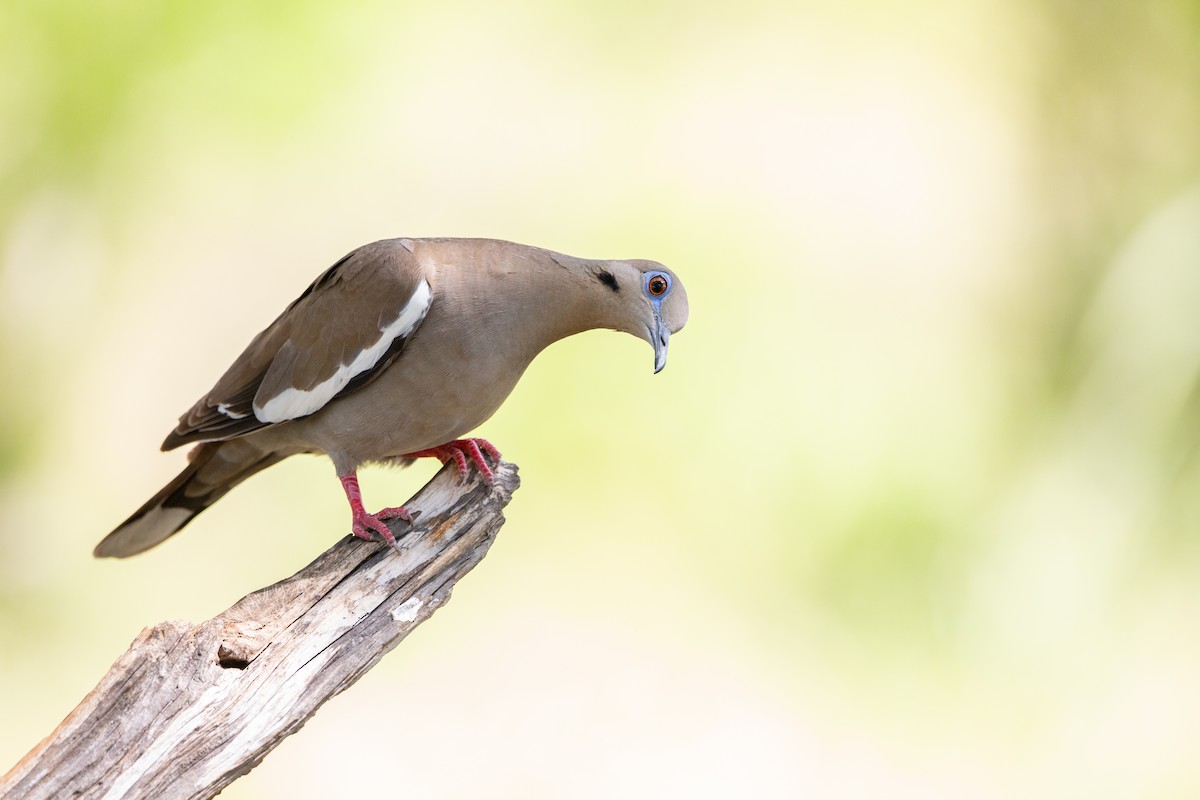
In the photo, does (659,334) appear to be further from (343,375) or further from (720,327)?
(720,327)

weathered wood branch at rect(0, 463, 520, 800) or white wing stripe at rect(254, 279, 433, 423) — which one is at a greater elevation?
white wing stripe at rect(254, 279, 433, 423)

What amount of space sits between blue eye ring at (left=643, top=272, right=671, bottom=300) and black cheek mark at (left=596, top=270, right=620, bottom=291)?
0.26ft

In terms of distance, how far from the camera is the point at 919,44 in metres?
6.19

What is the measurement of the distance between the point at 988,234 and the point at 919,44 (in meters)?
1.10

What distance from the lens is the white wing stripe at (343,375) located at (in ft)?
9.88

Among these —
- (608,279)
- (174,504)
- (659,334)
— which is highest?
(608,279)

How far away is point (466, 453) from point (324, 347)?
1.62 feet

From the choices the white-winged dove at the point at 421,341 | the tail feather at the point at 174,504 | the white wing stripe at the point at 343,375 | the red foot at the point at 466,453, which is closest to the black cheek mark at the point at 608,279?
the white-winged dove at the point at 421,341

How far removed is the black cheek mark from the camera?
3037mm

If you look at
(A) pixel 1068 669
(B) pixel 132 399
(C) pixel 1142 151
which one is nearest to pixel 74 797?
(B) pixel 132 399

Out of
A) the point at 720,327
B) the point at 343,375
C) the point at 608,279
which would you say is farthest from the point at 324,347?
the point at 720,327

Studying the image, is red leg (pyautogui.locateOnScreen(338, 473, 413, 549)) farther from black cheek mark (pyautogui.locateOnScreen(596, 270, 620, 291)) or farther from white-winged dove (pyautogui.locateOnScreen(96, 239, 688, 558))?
black cheek mark (pyautogui.locateOnScreen(596, 270, 620, 291))

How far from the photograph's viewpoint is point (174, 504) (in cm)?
356

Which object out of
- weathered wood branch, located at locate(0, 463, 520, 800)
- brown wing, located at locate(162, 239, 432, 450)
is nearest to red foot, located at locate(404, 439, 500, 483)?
weathered wood branch, located at locate(0, 463, 520, 800)
